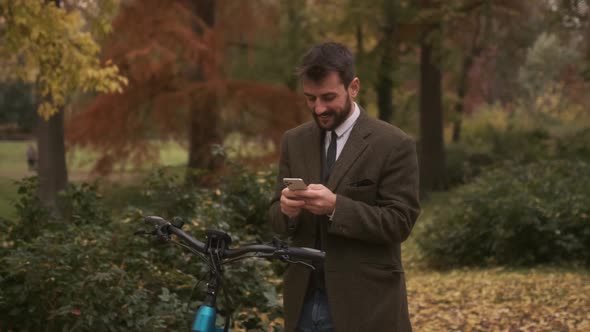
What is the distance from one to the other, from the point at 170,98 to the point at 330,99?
1496 cm

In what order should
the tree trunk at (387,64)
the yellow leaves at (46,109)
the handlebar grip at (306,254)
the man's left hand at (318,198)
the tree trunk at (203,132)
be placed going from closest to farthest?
the handlebar grip at (306,254) < the man's left hand at (318,198) < the yellow leaves at (46,109) < the tree trunk at (203,132) < the tree trunk at (387,64)

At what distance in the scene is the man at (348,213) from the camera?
10.2ft

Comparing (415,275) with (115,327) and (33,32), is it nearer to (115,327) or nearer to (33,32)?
(33,32)

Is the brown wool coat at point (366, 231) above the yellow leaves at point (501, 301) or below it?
above

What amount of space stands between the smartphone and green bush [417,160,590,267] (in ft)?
23.6

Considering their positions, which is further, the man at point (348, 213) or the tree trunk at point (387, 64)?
the tree trunk at point (387, 64)

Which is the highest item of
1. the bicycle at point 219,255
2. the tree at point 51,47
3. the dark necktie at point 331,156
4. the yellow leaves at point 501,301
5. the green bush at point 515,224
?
the tree at point 51,47

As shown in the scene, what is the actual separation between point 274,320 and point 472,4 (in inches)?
526

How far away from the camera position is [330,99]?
3131 millimetres

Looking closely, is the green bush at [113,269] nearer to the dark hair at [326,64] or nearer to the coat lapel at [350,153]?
Result: the coat lapel at [350,153]

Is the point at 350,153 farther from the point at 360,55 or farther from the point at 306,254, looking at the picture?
the point at 360,55

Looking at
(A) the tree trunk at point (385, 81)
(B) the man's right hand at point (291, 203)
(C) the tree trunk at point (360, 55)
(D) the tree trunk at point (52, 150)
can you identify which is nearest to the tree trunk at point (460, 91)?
(A) the tree trunk at point (385, 81)

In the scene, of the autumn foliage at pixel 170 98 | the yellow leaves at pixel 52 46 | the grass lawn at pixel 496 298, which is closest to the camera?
the grass lawn at pixel 496 298

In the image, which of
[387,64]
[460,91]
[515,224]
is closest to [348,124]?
[515,224]
